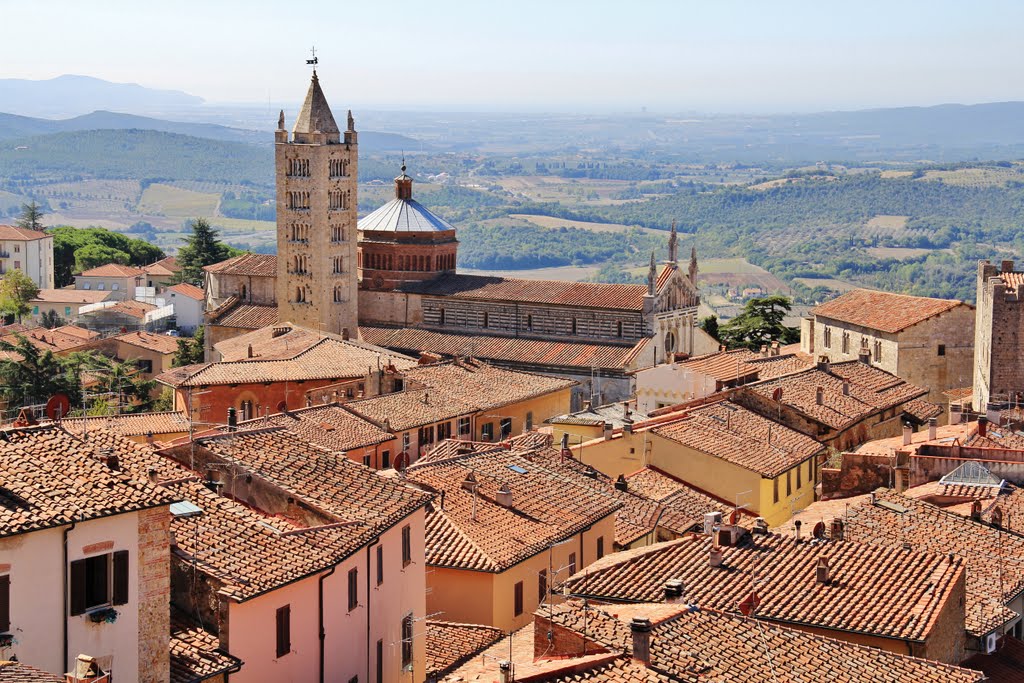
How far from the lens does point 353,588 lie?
62.9ft

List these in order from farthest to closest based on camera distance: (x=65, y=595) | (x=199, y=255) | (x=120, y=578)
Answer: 1. (x=199, y=255)
2. (x=120, y=578)
3. (x=65, y=595)

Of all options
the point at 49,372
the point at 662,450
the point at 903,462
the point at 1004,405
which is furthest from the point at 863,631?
the point at 49,372

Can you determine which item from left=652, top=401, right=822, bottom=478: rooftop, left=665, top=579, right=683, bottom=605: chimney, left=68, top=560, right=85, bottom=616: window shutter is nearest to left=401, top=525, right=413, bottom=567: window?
left=665, top=579, right=683, bottom=605: chimney

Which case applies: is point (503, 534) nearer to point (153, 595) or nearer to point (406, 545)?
point (406, 545)

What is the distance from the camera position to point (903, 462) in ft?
105

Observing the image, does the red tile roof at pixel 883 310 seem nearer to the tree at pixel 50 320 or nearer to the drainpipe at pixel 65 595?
the tree at pixel 50 320

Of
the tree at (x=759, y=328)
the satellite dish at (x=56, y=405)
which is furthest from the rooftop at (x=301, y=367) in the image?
the tree at (x=759, y=328)

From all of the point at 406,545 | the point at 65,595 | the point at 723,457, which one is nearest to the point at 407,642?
the point at 406,545

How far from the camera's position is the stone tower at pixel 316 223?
242ft

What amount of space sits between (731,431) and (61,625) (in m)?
23.0

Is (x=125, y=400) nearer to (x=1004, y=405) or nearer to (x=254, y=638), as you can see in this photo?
(x=1004, y=405)

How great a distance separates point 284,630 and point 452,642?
5.17 m

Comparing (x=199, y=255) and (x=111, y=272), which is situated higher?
(x=199, y=255)

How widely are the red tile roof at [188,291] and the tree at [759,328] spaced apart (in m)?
31.0
